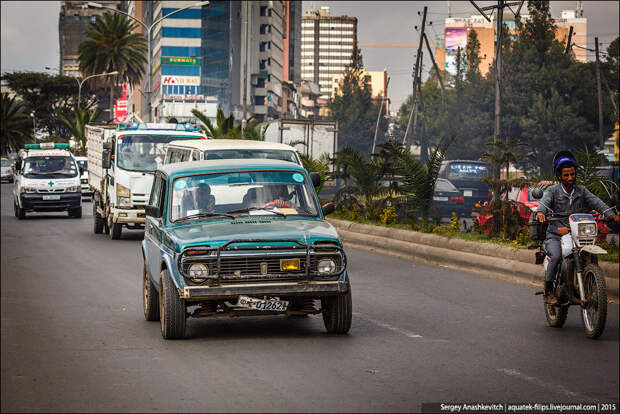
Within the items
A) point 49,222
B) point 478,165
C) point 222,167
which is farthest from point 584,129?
point 222,167

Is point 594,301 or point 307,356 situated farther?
point 594,301

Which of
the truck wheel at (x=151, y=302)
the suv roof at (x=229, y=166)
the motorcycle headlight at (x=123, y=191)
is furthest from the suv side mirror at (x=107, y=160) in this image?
the suv roof at (x=229, y=166)

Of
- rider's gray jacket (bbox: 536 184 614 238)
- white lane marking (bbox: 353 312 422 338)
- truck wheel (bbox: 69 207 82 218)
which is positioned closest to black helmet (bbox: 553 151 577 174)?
rider's gray jacket (bbox: 536 184 614 238)

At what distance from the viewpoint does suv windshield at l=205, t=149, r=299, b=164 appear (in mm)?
17500

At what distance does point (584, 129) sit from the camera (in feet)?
229

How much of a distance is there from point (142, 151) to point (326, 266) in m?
14.8

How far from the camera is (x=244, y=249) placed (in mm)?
9164

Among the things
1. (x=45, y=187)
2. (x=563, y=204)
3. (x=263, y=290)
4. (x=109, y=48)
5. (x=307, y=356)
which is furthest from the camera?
(x=109, y=48)

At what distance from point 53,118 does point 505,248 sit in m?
115

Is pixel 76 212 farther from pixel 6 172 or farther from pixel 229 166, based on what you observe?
pixel 6 172

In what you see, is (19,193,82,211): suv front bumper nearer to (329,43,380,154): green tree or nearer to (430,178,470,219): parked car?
(430,178,470,219): parked car

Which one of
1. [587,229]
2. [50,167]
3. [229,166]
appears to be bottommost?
[50,167]

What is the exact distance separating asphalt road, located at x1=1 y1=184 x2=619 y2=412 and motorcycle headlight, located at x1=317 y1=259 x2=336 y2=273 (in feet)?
2.14

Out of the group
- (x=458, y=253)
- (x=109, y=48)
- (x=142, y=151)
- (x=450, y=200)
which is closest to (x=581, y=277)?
(x=458, y=253)
